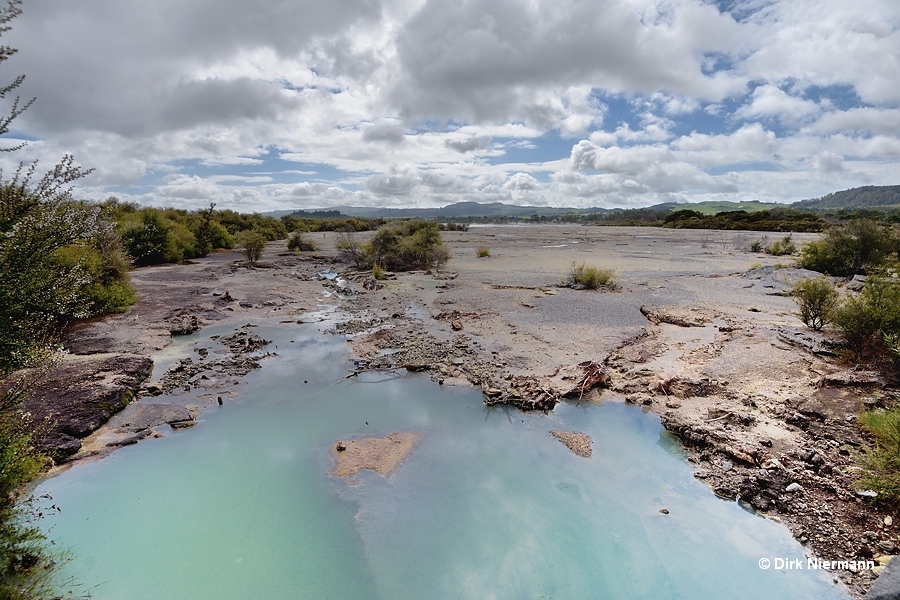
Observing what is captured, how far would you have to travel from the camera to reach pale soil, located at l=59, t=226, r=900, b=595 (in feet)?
20.9

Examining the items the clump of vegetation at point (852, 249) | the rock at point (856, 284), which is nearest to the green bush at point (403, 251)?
the rock at point (856, 284)

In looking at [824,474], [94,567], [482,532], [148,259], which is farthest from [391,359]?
[148,259]

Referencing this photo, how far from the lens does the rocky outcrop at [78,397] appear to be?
7531 millimetres

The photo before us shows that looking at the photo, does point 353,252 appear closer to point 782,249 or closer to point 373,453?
point 373,453

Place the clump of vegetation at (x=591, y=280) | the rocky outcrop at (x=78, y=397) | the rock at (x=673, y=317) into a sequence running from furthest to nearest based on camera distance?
1. the clump of vegetation at (x=591, y=280)
2. the rock at (x=673, y=317)
3. the rocky outcrop at (x=78, y=397)

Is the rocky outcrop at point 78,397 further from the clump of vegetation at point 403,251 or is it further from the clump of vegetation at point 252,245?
the clump of vegetation at point 252,245

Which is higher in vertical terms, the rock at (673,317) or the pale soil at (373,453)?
the rock at (673,317)

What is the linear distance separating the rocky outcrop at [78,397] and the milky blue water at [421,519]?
38.2 inches

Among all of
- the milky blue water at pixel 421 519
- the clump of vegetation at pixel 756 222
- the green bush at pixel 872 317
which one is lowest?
the milky blue water at pixel 421 519

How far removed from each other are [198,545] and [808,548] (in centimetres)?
763

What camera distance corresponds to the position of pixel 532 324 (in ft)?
48.7

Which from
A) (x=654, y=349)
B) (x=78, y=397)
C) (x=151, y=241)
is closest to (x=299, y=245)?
(x=151, y=241)

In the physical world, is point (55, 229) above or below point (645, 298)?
above

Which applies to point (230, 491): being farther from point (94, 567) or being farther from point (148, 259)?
point (148, 259)
